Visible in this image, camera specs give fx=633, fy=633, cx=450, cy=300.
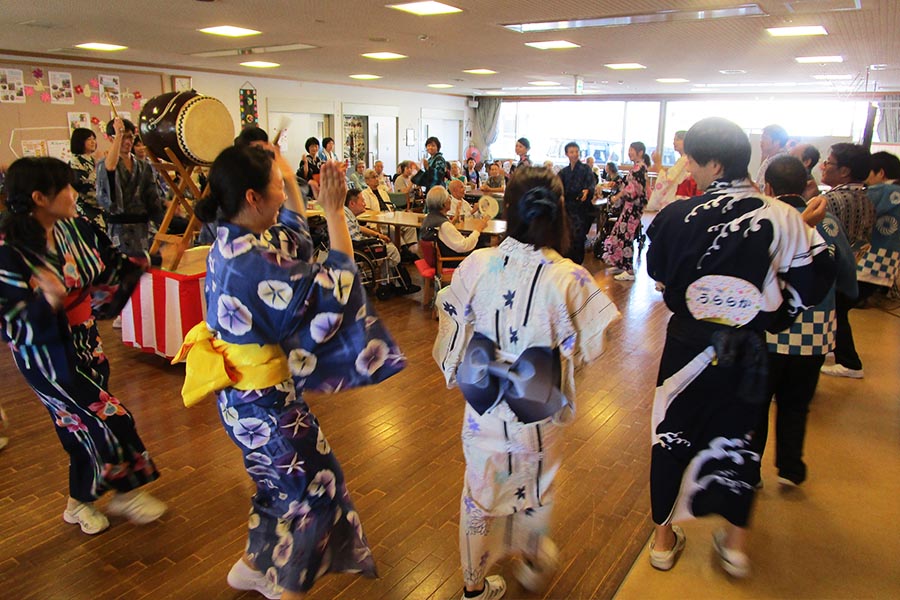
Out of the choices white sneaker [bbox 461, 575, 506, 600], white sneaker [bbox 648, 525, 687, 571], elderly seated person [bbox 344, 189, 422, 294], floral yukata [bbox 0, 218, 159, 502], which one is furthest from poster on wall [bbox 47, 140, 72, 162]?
white sneaker [bbox 648, 525, 687, 571]

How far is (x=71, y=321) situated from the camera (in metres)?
2.29

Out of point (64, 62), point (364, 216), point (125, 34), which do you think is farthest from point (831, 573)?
point (64, 62)

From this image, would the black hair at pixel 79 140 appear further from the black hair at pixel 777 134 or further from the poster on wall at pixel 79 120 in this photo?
the black hair at pixel 777 134

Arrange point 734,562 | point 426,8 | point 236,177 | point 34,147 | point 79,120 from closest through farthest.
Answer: point 236,177
point 734,562
point 426,8
point 34,147
point 79,120

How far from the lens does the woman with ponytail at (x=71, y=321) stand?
2.12 metres

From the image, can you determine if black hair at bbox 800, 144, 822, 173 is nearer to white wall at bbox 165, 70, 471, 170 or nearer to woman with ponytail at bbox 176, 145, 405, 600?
woman with ponytail at bbox 176, 145, 405, 600

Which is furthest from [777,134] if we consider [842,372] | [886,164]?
[842,372]

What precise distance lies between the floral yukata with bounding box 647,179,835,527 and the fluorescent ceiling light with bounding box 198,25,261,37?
5269 millimetres

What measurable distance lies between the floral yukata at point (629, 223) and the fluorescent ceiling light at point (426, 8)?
3.30 metres

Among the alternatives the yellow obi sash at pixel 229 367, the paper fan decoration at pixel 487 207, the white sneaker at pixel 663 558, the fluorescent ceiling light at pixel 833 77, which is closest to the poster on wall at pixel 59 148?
the paper fan decoration at pixel 487 207

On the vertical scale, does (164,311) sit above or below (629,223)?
below

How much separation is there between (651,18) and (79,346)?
4.60 metres

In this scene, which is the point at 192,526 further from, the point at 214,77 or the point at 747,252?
the point at 214,77

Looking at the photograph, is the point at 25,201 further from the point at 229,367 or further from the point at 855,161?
the point at 855,161
